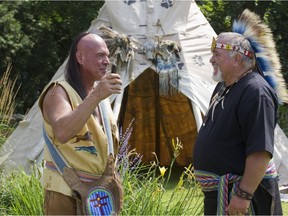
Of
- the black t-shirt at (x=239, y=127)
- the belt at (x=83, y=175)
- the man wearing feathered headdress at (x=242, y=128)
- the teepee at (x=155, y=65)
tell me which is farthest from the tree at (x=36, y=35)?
the belt at (x=83, y=175)

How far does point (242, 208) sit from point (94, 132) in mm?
917

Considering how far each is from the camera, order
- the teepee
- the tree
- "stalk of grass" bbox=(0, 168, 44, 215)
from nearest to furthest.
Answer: "stalk of grass" bbox=(0, 168, 44, 215) → the teepee → the tree

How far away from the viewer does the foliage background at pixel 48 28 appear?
1268 cm

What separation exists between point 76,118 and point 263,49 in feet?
4.24

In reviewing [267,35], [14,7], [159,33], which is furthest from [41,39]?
[267,35]

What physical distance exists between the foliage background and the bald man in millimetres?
8272

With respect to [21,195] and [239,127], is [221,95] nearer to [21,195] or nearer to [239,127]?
[239,127]

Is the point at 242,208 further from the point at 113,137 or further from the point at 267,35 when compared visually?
the point at 267,35

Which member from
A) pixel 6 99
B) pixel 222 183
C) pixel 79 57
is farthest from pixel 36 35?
pixel 222 183

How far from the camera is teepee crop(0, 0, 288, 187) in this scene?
7.85 metres

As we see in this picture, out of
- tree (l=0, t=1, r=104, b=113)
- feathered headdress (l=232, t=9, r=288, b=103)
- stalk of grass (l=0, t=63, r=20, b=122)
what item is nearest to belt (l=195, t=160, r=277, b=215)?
feathered headdress (l=232, t=9, r=288, b=103)

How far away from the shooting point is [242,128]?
11.9 feet

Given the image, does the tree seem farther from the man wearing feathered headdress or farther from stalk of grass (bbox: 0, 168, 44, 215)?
the man wearing feathered headdress

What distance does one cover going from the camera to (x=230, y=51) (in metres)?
3.84
